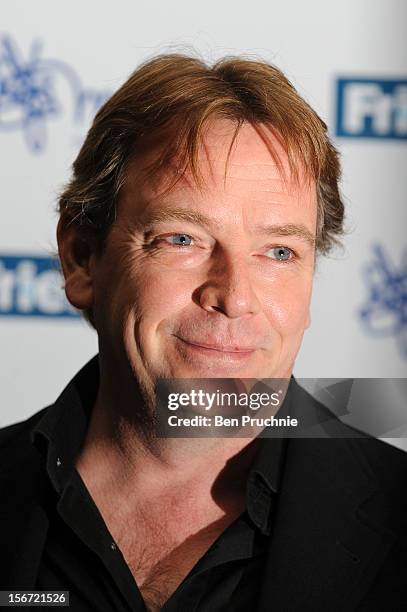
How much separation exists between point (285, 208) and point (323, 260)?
56 cm

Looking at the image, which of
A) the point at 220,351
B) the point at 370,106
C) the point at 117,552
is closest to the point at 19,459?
the point at 117,552

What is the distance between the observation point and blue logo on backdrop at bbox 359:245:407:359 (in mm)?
1758

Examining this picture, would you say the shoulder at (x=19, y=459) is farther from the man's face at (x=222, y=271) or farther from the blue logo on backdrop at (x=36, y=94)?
the blue logo on backdrop at (x=36, y=94)

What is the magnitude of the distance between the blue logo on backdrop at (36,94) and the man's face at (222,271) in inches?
23.7

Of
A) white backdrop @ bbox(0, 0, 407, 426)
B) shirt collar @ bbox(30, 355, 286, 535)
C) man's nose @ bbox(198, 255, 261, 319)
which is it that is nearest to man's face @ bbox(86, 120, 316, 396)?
man's nose @ bbox(198, 255, 261, 319)

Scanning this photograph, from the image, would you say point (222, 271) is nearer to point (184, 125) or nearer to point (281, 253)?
point (281, 253)

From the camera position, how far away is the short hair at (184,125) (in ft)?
3.92

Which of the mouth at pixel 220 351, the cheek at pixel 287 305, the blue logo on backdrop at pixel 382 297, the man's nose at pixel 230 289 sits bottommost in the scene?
the blue logo on backdrop at pixel 382 297

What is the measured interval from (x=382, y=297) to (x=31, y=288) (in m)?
0.61

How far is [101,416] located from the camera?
4.26 feet

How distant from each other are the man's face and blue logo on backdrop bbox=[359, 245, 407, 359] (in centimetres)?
57

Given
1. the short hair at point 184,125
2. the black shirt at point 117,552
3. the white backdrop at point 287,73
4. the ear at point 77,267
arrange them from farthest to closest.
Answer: the white backdrop at point 287,73
the ear at point 77,267
the short hair at point 184,125
the black shirt at point 117,552

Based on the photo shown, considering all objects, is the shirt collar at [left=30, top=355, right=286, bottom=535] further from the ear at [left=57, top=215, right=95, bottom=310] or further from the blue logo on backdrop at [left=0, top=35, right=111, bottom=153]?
the blue logo on backdrop at [left=0, top=35, right=111, bottom=153]

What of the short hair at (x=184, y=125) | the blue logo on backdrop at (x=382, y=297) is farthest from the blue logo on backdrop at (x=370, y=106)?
the short hair at (x=184, y=125)
